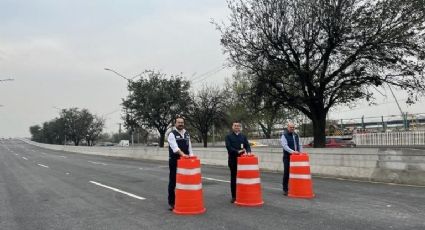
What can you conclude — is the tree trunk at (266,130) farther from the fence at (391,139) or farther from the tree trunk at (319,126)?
the tree trunk at (319,126)

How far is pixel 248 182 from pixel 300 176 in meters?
1.71

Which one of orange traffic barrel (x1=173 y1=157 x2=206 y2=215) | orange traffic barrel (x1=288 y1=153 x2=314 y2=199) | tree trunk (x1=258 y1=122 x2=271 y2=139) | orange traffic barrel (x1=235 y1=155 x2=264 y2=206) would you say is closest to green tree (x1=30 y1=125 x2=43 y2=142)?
tree trunk (x1=258 y1=122 x2=271 y2=139)

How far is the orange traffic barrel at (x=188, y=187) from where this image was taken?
8727 millimetres

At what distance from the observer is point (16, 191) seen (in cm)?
1377

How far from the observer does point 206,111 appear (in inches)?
2391

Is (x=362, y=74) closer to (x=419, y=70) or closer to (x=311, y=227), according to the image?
(x=419, y=70)

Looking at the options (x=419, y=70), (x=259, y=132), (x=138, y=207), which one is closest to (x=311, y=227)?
(x=138, y=207)

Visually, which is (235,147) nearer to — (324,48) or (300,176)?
(300,176)

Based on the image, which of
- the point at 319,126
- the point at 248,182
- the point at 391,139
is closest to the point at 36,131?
the point at 391,139

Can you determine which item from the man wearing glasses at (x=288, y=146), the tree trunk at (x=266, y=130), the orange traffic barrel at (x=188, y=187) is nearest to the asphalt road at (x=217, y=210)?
the orange traffic barrel at (x=188, y=187)

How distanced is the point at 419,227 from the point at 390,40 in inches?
794

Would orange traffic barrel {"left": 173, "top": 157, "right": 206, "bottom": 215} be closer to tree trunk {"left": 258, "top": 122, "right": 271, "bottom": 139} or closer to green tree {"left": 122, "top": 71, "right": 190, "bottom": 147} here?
green tree {"left": 122, "top": 71, "right": 190, "bottom": 147}

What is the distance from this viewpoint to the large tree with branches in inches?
1019

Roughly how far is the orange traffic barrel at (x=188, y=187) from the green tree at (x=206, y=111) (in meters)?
49.2
